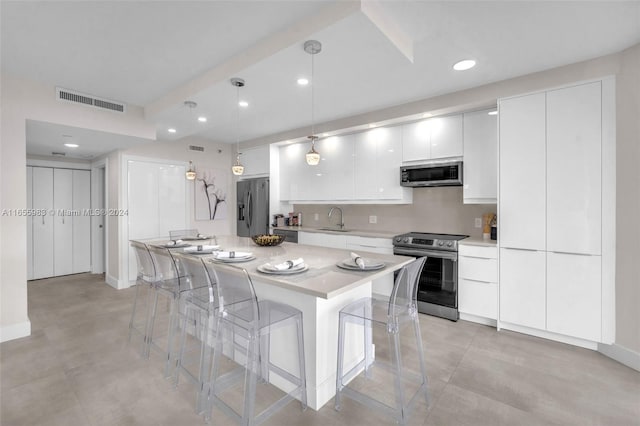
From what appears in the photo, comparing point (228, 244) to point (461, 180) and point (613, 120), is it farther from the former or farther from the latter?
point (613, 120)

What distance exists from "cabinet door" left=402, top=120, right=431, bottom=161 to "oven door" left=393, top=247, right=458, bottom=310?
3.88 ft

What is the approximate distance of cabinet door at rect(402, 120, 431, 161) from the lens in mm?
3732

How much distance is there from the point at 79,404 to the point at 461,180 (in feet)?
12.7

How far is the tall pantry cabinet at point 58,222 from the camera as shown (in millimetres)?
5219

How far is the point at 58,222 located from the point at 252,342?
5749 millimetres

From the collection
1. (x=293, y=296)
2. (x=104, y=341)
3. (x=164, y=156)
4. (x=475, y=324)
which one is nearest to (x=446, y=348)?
(x=475, y=324)

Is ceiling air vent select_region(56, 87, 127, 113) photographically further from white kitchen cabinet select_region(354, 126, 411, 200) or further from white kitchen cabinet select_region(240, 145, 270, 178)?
white kitchen cabinet select_region(354, 126, 411, 200)

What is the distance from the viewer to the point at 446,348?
2.71m

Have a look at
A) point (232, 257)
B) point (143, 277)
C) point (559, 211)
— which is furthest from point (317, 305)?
point (559, 211)

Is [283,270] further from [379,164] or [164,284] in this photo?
[379,164]

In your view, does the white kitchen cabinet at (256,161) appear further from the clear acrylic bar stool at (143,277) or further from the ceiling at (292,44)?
the clear acrylic bar stool at (143,277)

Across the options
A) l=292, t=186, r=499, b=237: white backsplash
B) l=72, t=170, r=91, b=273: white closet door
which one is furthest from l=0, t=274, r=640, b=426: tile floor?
l=72, t=170, r=91, b=273: white closet door

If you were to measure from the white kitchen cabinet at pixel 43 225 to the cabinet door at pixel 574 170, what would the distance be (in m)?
7.35

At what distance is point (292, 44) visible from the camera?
2.17 meters
